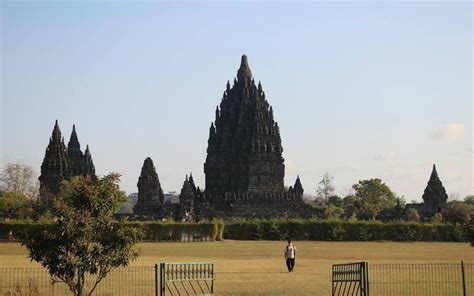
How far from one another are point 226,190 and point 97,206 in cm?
9149

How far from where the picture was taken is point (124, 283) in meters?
28.6

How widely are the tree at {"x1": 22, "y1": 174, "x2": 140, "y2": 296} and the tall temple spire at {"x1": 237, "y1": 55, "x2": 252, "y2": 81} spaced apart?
93147 mm

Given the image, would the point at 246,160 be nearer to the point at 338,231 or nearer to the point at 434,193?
the point at 434,193

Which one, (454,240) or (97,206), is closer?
(97,206)

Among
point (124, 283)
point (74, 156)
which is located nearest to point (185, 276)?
point (124, 283)

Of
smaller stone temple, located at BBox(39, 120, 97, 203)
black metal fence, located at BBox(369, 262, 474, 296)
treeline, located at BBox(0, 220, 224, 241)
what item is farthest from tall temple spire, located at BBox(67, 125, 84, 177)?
black metal fence, located at BBox(369, 262, 474, 296)

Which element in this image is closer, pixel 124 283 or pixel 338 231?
pixel 124 283

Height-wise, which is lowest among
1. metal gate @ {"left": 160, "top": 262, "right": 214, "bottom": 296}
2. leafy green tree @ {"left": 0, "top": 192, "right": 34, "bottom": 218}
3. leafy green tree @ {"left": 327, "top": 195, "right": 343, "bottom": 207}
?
metal gate @ {"left": 160, "top": 262, "right": 214, "bottom": 296}

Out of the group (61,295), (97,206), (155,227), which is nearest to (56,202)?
(97,206)

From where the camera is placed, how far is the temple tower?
10969 cm

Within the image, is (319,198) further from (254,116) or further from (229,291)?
(229,291)

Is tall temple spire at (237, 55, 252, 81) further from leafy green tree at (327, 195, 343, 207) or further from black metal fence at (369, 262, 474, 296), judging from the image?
black metal fence at (369, 262, 474, 296)

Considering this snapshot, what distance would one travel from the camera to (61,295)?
25234 mm

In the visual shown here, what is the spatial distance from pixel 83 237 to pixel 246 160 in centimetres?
8913
